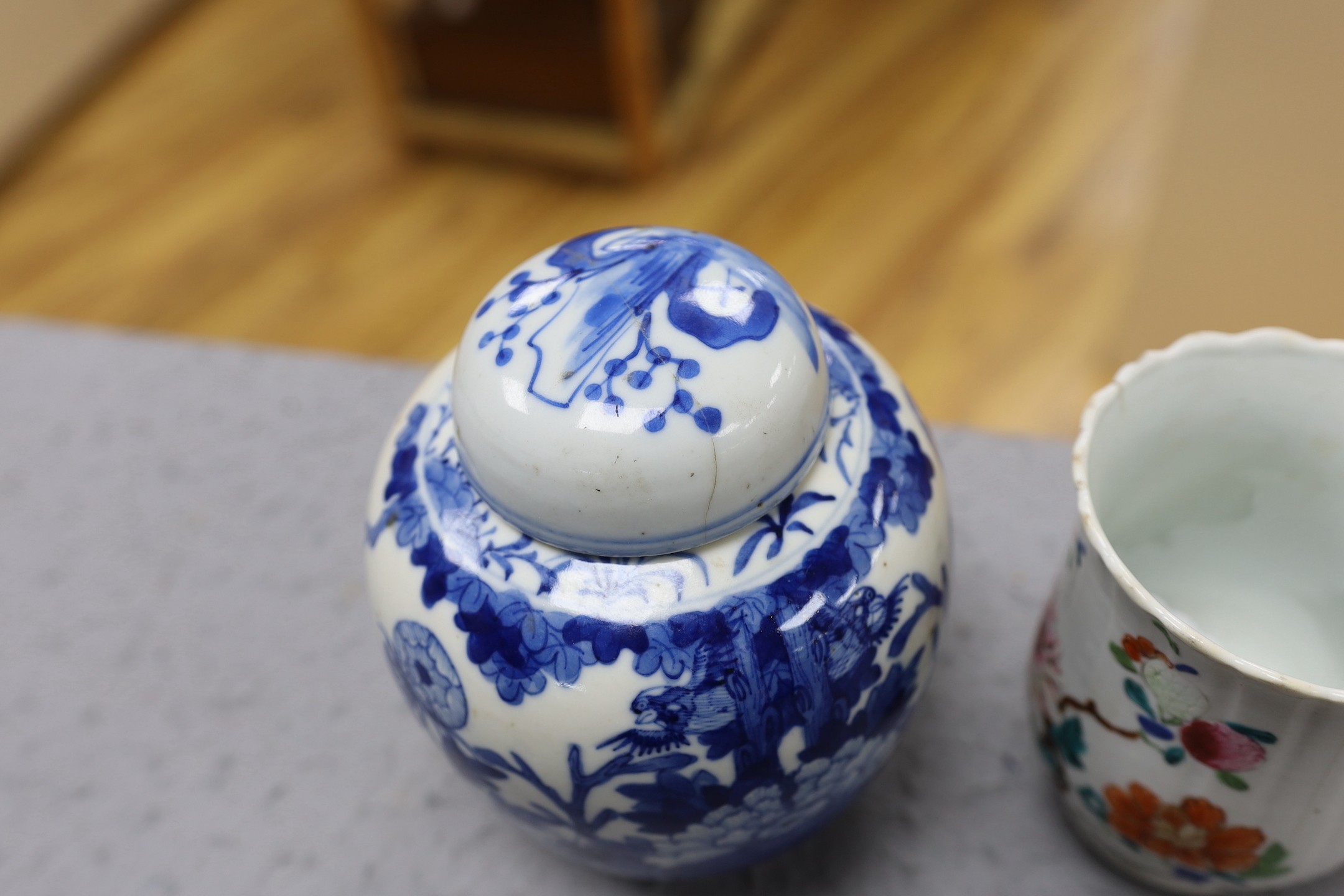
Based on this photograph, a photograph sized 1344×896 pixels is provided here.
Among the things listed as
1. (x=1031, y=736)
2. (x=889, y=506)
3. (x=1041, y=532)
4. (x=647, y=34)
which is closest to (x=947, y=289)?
(x=647, y=34)

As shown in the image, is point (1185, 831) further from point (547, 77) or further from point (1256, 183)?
point (547, 77)

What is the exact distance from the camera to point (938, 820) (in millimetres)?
623

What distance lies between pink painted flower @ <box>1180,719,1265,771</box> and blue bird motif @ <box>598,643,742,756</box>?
18cm

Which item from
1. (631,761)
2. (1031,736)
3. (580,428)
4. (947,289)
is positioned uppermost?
(580,428)

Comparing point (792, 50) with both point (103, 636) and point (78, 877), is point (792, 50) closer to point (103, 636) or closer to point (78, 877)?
point (103, 636)

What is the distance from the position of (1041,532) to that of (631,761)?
0.40 m

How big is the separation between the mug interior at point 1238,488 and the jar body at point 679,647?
0.35 ft

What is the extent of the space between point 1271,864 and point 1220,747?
85mm

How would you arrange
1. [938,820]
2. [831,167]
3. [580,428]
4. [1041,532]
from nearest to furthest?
[580,428], [938,820], [1041,532], [831,167]

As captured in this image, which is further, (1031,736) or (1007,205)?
(1007,205)

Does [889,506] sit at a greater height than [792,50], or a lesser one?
greater

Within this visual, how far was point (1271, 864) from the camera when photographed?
0.49 m

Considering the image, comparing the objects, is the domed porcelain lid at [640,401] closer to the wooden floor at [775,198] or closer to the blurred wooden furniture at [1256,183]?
the blurred wooden furniture at [1256,183]

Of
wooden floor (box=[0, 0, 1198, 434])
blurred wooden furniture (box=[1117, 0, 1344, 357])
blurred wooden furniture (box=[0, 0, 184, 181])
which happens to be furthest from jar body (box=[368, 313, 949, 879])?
blurred wooden furniture (box=[0, 0, 184, 181])
